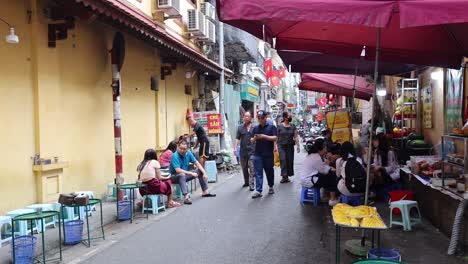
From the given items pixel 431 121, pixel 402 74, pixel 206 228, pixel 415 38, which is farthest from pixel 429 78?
pixel 206 228

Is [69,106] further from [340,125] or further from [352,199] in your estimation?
[340,125]

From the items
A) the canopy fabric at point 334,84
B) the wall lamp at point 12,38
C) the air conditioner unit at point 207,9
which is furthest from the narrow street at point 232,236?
the air conditioner unit at point 207,9

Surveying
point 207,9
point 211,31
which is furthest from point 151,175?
point 207,9

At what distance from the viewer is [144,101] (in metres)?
12.4

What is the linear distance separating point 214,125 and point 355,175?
856 cm

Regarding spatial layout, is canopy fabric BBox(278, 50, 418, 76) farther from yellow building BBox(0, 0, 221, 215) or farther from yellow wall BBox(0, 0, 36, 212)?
yellow wall BBox(0, 0, 36, 212)

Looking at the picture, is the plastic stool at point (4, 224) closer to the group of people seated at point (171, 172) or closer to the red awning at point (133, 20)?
the group of people seated at point (171, 172)

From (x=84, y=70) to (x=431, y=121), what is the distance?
24.0 feet

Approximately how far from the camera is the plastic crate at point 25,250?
5348 millimetres

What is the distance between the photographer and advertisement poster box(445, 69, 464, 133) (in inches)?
288

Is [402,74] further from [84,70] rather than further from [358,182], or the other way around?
[84,70]

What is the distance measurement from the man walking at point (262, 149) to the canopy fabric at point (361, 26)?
2.58 meters

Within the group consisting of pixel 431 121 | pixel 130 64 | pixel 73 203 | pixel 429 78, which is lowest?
pixel 73 203

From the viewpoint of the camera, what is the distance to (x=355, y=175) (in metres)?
7.02
